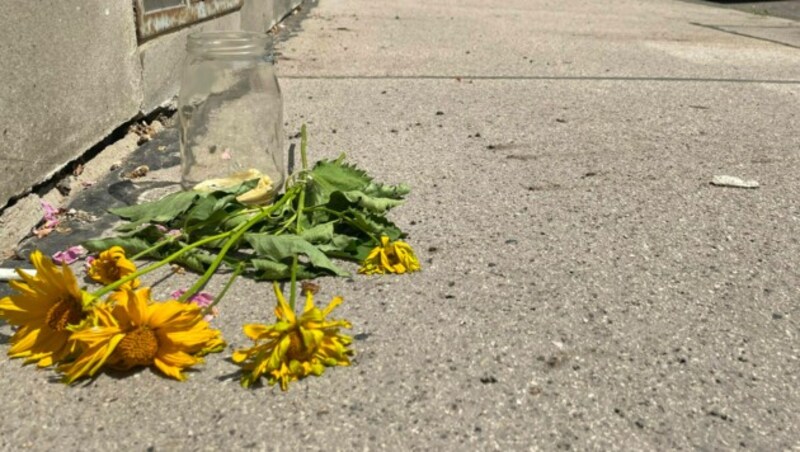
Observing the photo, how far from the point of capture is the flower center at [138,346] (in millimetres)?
1861

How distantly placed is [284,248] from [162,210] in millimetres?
498

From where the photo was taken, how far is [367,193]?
291 centimetres

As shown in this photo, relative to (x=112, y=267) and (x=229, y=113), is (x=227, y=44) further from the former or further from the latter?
(x=112, y=267)

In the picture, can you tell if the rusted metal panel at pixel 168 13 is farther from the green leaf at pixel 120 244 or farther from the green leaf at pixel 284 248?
the green leaf at pixel 284 248

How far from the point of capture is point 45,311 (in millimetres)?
1896

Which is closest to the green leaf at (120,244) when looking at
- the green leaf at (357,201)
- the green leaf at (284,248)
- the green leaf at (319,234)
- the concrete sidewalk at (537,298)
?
the concrete sidewalk at (537,298)

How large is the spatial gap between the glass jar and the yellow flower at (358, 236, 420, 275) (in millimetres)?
655

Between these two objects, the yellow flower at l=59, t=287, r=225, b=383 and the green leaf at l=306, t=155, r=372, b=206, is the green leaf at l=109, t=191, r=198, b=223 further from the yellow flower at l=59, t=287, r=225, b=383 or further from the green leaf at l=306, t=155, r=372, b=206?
the yellow flower at l=59, t=287, r=225, b=383

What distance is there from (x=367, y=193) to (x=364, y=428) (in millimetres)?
1226

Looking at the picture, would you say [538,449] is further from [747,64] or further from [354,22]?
[354,22]

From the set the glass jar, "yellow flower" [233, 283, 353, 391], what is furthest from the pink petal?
"yellow flower" [233, 283, 353, 391]

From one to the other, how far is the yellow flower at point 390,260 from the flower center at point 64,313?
86 cm

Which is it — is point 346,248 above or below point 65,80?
below

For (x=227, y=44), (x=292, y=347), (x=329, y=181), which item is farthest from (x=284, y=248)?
(x=227, y=44)
